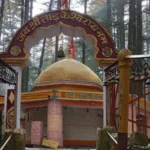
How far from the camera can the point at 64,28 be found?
30.6 ft

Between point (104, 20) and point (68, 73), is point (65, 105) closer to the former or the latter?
point (68, 73)

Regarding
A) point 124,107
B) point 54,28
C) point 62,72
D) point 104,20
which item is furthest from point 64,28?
point 104,20

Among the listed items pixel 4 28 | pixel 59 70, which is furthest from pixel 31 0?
pixel 59 70

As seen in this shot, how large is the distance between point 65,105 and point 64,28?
3.52 metres

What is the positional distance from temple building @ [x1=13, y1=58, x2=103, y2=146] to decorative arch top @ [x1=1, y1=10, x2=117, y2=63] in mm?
3046

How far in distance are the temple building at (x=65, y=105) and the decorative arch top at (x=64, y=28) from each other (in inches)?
120

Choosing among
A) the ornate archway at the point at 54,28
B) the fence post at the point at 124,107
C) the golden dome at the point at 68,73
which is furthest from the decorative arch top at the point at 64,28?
the fence post at the point at 124,107

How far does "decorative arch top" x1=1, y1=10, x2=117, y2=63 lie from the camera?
8.78 meters

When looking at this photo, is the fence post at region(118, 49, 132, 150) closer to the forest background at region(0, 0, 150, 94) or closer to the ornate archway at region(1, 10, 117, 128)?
the ornate archway at region(1, 10, 117, 128)

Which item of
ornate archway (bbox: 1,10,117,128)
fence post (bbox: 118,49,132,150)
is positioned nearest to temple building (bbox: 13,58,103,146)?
ornate archway (bbox: 1,10,117,128)

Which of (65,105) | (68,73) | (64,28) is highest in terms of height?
(64,28)

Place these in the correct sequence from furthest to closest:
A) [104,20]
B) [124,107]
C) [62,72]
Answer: [104,20]
[62,72]
[124,107]

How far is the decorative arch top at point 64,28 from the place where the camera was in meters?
8.78

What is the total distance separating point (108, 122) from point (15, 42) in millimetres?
3450
